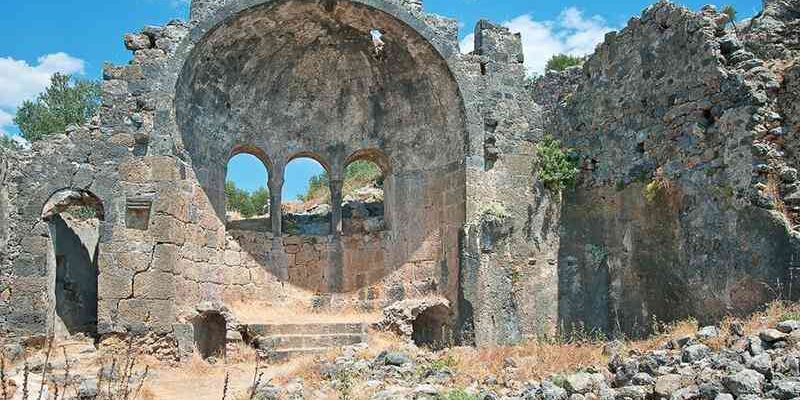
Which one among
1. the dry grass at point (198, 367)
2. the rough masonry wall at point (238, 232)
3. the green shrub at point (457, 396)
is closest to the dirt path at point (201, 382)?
the dry grass at point (198, 367)

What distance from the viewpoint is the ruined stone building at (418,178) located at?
11203 millimetres

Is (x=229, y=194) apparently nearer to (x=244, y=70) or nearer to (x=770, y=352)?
(x=244, y=70)

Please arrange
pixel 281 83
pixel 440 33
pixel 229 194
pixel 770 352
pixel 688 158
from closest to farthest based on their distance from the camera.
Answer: pixel 770 352, pixel 688 158, pixel 440 33, pixel 281 83, pixel 229 194

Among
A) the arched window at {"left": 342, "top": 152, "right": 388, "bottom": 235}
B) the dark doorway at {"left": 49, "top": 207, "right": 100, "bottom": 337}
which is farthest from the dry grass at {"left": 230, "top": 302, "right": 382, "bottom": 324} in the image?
the dark doorway at {"left": 49, "top": 207, "right": 100, "bottom": 337}

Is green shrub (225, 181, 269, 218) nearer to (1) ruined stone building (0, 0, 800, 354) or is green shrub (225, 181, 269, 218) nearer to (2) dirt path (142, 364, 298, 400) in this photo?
(1) ruined stone building (0, 0, 800, 354)

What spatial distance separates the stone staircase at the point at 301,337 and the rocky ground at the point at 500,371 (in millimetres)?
339

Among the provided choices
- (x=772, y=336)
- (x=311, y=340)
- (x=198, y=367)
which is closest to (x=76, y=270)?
(x=198, y=367)

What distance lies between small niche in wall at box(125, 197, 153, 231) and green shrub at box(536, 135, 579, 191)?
7.16 meters

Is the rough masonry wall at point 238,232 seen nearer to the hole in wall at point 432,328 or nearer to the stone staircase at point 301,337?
the hole in wall at point 432,328

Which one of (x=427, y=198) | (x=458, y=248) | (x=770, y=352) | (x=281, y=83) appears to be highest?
(x=281, y=83)

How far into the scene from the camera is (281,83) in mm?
15609

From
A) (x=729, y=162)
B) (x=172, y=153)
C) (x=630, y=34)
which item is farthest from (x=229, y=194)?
(x=729, y=162)

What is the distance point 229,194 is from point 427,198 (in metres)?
16.0

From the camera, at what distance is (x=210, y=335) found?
46.3ft
